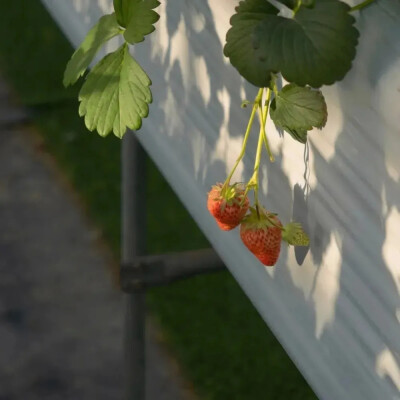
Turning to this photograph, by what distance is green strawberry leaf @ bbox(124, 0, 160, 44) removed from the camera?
1322 mm

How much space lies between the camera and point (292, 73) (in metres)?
1.01

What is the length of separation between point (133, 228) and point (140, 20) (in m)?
1.36

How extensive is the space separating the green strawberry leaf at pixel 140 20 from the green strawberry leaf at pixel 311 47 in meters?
0.32

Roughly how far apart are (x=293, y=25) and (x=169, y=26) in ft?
2.31

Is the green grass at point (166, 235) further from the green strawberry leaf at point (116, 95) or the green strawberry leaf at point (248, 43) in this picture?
the green strawberry leaf at point (248, 43)

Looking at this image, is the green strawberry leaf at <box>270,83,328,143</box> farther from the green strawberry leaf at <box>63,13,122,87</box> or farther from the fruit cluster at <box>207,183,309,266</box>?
the green strawberry leaf at <box>63,13,122,87</box>

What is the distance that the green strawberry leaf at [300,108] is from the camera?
3.73 ft

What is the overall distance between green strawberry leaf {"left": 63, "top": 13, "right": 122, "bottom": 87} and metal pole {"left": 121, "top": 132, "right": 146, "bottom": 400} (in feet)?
3.71

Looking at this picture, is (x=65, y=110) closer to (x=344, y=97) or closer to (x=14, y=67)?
(x=14, y=67)

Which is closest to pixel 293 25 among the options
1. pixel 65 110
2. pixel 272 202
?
pixel 272 202

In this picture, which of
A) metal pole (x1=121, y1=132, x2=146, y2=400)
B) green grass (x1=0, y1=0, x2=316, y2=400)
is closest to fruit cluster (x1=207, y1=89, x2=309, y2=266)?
metal pole (x1=121, y1=132, x2=146, y2=400)

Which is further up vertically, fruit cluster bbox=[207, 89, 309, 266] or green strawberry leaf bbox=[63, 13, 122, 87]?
green strawberry leaf bbox=[63, 13, 122, 87]

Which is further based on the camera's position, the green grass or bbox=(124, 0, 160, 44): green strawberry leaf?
the green grass

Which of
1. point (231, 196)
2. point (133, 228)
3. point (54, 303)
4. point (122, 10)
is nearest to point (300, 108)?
point (231, 196)
